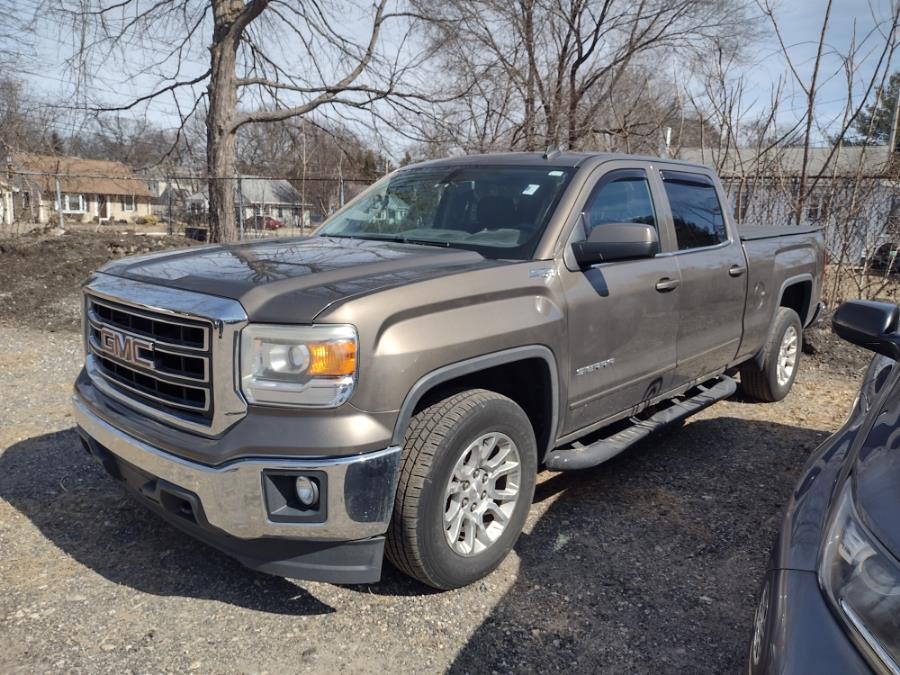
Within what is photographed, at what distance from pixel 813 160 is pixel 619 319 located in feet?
29.2

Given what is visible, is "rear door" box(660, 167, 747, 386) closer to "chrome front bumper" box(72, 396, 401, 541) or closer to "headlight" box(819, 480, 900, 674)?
"chrome front bumper" box(72, 396, 401, 541)

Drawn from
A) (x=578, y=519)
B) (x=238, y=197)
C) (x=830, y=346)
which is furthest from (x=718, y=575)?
(x=238, y=197)

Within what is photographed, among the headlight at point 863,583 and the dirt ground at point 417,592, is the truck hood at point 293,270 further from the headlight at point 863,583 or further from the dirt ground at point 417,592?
the headlight at point 863,583

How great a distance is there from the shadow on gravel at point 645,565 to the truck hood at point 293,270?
1472 mm

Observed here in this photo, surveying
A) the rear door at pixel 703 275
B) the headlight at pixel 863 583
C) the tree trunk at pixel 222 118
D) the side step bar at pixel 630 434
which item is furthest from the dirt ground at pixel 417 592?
the tree trunk at pixel 222 118

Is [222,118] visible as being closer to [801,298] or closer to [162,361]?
[801,298]

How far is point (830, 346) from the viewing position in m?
7.99

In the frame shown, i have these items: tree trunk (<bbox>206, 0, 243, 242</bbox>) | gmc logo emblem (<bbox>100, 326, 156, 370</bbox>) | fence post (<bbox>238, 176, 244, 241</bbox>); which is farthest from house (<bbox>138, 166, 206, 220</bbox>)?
gmc logo emblem (<bbox>100, 326, 156, 370</bbox>)

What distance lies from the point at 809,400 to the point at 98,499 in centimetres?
587

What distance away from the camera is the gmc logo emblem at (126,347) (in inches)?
109

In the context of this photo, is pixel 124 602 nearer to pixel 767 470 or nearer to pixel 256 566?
pixel 256 566

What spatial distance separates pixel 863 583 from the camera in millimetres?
1485

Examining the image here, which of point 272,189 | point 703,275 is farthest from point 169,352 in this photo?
point 272,189

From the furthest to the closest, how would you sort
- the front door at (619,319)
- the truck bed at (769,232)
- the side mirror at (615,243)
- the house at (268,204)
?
the house at (268,204) < the truck bed at (769,232) < the front door at (619,319) < the side mirror at (615,243)
